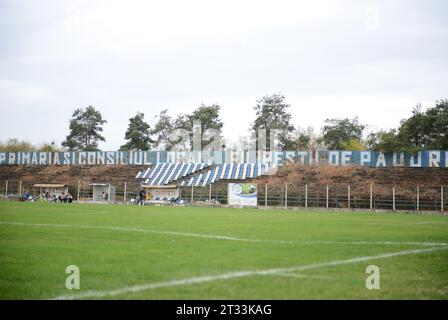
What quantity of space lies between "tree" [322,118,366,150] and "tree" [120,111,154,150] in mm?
28844

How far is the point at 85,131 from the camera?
89.5 metres

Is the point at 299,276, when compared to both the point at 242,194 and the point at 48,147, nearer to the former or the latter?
the point at 242,194

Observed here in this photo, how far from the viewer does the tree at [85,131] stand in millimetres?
89000

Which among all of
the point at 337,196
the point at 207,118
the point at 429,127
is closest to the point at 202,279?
the point at 337,196

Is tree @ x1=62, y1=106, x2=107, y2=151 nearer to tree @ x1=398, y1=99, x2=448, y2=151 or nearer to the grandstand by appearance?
the grandstand

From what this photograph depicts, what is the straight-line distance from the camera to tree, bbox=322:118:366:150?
79125 millimetres

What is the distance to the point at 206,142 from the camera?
243 feet

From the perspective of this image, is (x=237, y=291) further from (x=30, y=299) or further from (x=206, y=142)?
(x=206, y=142)

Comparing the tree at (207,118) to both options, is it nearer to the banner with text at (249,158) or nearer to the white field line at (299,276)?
the banner with text at (249,158)

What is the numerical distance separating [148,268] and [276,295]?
7.90ft

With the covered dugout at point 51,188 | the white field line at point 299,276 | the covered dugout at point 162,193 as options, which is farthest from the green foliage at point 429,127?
the white field line at point 299,276

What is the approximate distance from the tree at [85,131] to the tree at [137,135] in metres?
10.5

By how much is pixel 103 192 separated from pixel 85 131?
36.3 m
